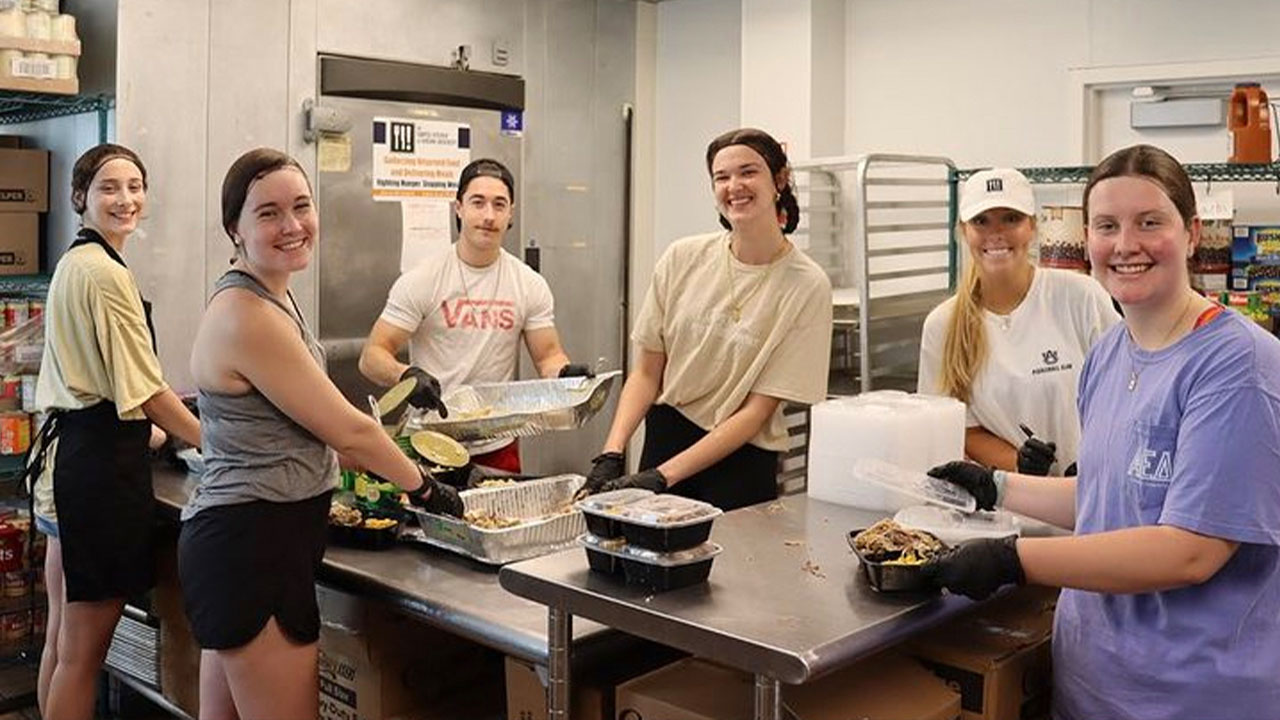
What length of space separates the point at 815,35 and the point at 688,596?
353 cm

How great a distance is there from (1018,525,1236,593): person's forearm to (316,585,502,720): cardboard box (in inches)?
53.4

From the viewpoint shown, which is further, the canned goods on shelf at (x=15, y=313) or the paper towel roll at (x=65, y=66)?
the canned goods on shelf at (x=15, y=313)

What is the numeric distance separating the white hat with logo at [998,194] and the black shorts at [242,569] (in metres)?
1.52

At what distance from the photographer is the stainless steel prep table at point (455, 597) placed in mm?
2076

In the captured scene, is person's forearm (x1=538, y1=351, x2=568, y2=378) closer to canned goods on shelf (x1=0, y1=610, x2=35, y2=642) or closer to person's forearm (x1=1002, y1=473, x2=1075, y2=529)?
person's forearm (x1=1002, y1=473, x2=1075, y2=529)

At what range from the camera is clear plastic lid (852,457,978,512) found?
2.13 m

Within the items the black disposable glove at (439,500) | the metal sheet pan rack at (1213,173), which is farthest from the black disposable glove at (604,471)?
the metal sheet pan rack at (1213,173)

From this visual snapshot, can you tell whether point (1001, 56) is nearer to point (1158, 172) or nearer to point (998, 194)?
point (998, 194)

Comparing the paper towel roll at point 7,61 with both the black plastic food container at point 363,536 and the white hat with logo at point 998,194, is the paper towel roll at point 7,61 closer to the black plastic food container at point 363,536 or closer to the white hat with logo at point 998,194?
the black plastic food container at point 363,536

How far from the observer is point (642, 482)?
2.66m

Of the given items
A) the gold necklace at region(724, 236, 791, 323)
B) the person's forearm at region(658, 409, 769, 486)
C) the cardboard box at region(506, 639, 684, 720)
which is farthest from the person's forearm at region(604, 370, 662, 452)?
the cardboard box at region(506, 639, 684, 720)

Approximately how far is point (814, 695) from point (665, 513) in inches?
Result: 15.0

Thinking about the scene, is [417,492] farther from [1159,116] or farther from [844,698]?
[1159,116]

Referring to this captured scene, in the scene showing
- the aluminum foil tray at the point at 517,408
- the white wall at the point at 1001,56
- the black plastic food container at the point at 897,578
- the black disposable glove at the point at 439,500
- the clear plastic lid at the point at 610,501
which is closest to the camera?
the black plastic food container at the point at 897,578
